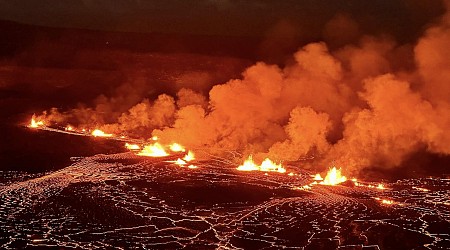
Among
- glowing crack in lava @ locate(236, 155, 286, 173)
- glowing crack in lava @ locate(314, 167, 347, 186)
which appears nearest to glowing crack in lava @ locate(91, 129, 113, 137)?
glowing crack in lava @ locate(236, 155, 286, 173)

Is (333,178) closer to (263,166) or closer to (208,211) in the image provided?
(263,166)

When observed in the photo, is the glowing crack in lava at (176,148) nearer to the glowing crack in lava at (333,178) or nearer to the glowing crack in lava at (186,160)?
the glowing crack in lava at (186,160)

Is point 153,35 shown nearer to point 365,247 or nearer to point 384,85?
point 384,85

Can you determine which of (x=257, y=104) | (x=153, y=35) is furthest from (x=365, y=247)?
(x=153, y=35)

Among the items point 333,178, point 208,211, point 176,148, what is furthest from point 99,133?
point 208,211

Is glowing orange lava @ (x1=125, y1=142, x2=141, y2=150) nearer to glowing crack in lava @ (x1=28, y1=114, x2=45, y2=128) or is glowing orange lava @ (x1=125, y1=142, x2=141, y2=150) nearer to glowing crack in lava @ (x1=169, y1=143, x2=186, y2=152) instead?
glowing crack in lava @ (x1=169, y1=143, x2=186, y2=152)

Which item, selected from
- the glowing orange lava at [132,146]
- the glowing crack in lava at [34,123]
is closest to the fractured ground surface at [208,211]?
the glowing orange lava at [132,146]
